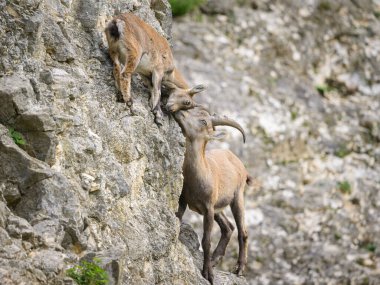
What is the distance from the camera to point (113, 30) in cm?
909

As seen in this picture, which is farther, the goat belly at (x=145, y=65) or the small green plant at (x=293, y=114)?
the small green plant at (x=293, y=114)

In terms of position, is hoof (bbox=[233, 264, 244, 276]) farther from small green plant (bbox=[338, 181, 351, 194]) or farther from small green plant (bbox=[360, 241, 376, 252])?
small green plant (bbox=[338, 181, 351, 194])

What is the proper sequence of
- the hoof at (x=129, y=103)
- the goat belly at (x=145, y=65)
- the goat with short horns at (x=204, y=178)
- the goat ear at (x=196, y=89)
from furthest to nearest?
1. the goat ear at (x=196, y=89)
2. the goat with short horns at (x=204, y=178)
3. the goat belly at (x=145, y=65)
4. the hoof at (x=129, y=103)

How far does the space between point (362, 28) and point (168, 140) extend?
38.7ft

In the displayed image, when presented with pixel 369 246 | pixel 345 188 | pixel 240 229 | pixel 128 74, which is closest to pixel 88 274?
pixel 128 74

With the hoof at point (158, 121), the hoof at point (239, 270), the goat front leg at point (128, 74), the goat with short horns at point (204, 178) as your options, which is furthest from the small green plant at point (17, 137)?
the hoof at point (239, 270)

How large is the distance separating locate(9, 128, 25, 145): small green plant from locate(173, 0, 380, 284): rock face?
8369mm

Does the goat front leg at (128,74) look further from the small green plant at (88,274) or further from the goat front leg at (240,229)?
the goat front leg at (240,229)

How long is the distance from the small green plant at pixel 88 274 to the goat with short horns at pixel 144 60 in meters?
2.47

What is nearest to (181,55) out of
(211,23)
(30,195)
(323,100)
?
(211,23)

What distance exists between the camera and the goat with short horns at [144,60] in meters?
9.10

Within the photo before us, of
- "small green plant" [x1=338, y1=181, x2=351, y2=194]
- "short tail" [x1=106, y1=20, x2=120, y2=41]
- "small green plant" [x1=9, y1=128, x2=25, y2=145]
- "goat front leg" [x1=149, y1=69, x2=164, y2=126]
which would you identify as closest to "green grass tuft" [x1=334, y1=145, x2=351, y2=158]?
"small green plant" [x1=338, y1=181, x2=351, y2=194]

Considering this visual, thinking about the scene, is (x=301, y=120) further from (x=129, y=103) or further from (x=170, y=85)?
(x=129, y=103)

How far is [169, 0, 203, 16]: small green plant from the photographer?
60.6ft
